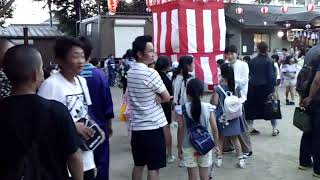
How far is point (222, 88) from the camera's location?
567 cm

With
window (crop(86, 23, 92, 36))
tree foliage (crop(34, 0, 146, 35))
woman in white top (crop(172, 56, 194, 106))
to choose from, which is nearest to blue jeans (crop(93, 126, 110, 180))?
woman in white top (crop(172, 56, 194, 106))

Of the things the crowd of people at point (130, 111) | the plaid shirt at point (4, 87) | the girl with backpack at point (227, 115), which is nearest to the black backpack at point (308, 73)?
the crowd of people at point (130, 111)

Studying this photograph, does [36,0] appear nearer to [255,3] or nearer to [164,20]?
[255,3]

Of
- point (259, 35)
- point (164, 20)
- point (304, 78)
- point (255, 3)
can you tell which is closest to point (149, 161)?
point (164, 20)

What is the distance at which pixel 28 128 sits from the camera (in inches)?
80.4

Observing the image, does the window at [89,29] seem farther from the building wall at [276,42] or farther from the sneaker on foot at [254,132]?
the sneaker on foot at [254,132]

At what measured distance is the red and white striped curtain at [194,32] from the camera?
14.9 ft

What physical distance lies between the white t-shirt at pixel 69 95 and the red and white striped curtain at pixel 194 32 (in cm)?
185

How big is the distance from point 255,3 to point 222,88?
27789 mm

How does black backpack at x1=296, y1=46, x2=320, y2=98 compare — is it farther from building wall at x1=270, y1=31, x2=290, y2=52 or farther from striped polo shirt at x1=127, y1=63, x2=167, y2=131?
building wall at x1=270, y1=31, x2=290, y2=52

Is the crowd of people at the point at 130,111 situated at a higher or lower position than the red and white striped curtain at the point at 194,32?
lower

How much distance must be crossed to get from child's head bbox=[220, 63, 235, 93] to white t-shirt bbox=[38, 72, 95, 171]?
288 centimetres

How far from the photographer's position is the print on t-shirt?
293cm

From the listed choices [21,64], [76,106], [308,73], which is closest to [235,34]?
[308,73]
